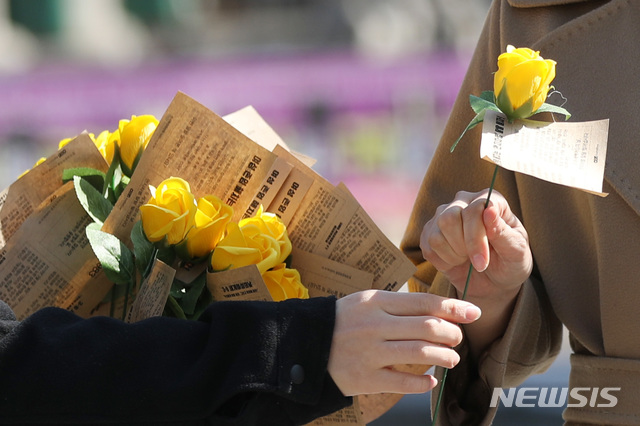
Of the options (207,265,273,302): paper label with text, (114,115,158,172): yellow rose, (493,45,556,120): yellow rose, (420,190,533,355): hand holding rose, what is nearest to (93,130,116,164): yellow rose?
(114,115,158,172): yellow rose

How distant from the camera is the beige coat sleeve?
3.89 ft

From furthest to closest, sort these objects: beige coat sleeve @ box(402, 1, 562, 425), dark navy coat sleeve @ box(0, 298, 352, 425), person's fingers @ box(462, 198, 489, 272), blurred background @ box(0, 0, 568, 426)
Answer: blurred background @ box(0, 0, 568, 426) < beige coat sleeve @ box(402, 1, 562, 425) < person's fingers @ box(462, 198, 489, 272) < dark navy coat sleeve @ box(0, 298, 352, 425)

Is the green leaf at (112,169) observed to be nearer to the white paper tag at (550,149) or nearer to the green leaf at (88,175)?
the green leaf at (88,175)

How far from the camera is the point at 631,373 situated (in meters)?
1.14

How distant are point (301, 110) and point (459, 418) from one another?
6071 mm

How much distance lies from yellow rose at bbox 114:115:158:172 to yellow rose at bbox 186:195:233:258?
15 centimetres

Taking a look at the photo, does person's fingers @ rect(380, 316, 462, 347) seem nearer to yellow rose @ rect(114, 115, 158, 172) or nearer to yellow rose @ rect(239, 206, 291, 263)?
yellow rose @ rect(239, 206, 291, 263)

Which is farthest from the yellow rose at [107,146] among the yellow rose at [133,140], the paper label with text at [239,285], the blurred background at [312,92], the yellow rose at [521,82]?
the blurred background at [312,92]

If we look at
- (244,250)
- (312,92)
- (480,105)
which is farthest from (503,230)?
(312,92)

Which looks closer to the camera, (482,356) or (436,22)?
(482,356)

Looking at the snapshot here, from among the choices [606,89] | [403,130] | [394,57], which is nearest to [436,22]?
[394,57]

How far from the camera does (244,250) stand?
1.01m

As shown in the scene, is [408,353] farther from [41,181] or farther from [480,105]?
[41,181]

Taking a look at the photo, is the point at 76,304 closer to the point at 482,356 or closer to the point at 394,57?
the point at 482,356
